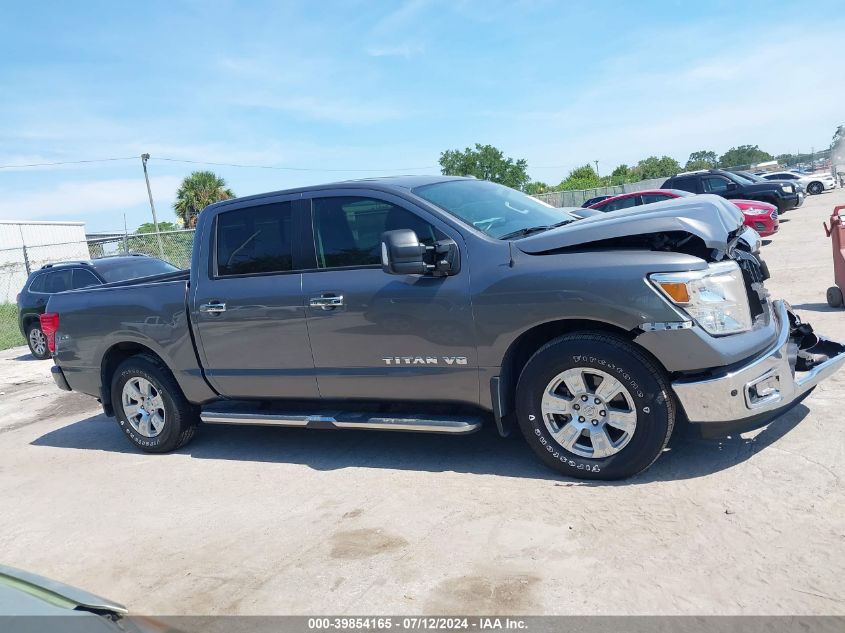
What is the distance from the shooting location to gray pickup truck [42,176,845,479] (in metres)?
4.11

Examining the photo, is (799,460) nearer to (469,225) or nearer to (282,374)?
(469,225)

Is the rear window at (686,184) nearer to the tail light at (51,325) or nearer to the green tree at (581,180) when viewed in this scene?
the tail light at (51,325)

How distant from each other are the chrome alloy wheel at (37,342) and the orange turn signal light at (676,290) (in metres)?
12.4

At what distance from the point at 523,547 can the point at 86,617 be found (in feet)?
7.18

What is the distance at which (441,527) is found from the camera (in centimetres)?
410

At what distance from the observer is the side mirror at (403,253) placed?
14.9 feet

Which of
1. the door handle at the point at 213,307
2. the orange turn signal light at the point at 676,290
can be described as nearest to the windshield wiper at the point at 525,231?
the orange turn signal light at the point at 676,290

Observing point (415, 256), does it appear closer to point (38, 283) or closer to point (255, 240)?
point (255, 240)

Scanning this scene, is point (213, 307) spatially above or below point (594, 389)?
above

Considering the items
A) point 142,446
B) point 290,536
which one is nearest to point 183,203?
point 142,446

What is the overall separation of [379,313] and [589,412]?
1491mm

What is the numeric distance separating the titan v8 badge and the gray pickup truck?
0.6 inches

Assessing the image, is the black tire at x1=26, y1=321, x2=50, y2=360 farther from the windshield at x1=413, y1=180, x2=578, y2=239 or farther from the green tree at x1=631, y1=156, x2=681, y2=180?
the green tree at x1=631, y1=156, x2=681, y2=180

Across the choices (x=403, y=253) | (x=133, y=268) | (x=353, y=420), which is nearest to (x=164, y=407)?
(x=353, y=420)
